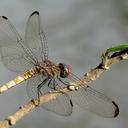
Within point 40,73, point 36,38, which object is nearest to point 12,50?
point 36,38

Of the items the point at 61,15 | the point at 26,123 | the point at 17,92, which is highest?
the point at 61,15

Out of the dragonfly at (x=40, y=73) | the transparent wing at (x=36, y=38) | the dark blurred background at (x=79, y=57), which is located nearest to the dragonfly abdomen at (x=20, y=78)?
the dragonfly at (x=40, y=73)

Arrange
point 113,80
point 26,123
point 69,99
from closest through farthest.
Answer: point 69,99 → point 26,123 → point 113,80

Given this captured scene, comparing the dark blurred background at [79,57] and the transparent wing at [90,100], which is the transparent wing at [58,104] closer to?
the transparent wing at [90,100]

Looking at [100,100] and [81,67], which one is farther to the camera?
[81,67]

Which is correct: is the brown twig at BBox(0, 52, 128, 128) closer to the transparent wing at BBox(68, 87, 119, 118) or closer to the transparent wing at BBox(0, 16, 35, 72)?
the transparent wing at BBox(68, 87, 119, 118)

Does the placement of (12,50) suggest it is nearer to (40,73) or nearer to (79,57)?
(40,73)

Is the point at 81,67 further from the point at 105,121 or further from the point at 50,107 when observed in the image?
the point at 50,107

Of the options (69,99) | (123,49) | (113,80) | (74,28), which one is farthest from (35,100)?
(113,80)
